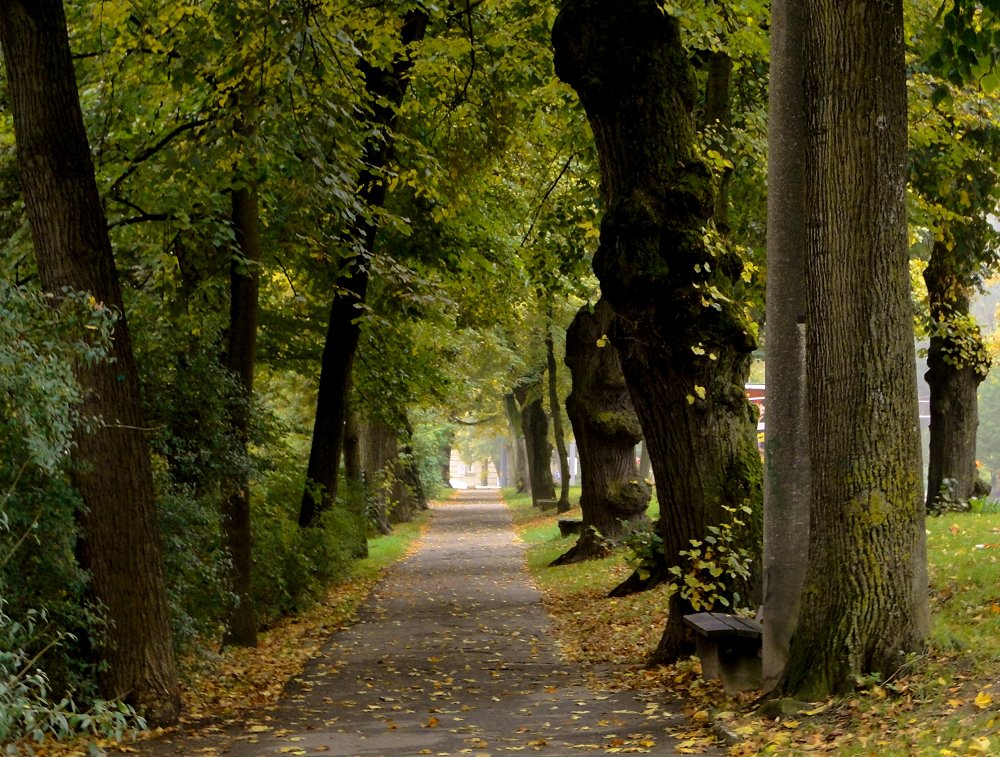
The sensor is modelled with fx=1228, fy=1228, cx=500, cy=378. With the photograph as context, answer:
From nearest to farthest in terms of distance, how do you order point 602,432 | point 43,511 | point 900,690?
point 900,690 → point 43,511 → point 602,432

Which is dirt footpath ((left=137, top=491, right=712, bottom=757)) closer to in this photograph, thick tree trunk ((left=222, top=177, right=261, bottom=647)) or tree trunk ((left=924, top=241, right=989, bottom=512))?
thick tree trunk ((left=222, top=177, right=261, bottom=647))

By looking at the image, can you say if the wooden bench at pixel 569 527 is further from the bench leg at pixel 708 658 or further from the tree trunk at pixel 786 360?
the tree trunk at pixel 786 360

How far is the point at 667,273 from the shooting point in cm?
1039

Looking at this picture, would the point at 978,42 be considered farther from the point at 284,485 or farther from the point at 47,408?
the point at 284,485

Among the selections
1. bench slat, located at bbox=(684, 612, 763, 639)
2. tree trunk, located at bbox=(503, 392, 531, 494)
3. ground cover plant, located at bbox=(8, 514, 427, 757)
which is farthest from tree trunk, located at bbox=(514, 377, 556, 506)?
bench slat, located at bbox=(684, 612, 763, 639)

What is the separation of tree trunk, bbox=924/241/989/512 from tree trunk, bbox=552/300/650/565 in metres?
5.60

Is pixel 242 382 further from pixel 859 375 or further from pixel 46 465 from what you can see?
pixel 859 375

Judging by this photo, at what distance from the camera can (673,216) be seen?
10.5 metres

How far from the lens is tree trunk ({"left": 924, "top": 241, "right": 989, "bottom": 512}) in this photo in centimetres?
1895

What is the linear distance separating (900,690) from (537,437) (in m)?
37.9

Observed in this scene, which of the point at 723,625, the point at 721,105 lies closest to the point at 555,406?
the point at 721,105

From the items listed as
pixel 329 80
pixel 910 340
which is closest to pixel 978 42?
pixel 910 340

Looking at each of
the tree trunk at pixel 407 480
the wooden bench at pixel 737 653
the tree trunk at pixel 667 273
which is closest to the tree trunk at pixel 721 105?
the tree trunk at pixel 667 273

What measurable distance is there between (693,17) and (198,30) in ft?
17.0
